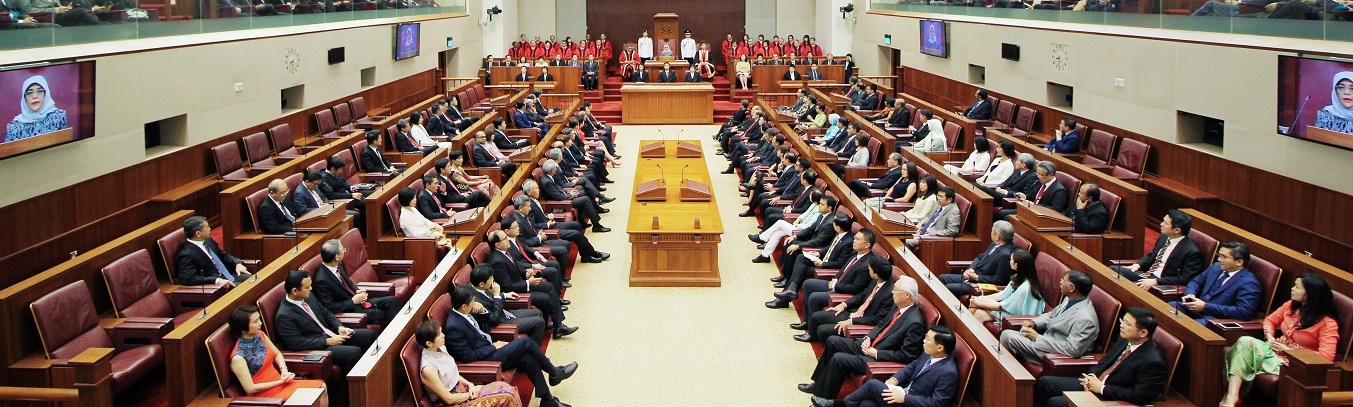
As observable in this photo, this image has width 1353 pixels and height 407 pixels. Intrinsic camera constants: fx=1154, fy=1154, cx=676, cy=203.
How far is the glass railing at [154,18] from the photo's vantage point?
27.4ft

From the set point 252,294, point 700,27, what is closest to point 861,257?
point 252,294

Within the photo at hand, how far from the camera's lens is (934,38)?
19.7m

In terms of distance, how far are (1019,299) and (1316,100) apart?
3.03m

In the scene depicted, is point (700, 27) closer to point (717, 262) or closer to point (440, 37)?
point (440, 37)

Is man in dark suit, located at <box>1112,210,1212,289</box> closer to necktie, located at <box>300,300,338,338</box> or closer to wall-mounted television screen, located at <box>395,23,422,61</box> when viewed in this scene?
necktie, located at <box>300,300,338,338</box>

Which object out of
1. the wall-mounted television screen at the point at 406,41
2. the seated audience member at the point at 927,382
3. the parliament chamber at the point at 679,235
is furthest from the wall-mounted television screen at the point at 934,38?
the seated audience member at the point at 927,382

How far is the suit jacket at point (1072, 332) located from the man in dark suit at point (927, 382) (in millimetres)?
642

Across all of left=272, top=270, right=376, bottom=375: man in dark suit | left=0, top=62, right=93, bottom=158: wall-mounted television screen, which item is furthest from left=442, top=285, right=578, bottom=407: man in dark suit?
left=0, top=62, right=93, bottom=158: wall-mounted television screen

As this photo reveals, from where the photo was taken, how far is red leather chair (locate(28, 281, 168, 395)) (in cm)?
644

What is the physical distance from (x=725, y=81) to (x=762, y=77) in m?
2.80

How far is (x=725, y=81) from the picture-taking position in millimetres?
26250

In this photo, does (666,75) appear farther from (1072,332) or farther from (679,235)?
(1072,332)

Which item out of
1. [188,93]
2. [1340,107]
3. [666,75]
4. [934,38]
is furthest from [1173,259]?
[666,75]

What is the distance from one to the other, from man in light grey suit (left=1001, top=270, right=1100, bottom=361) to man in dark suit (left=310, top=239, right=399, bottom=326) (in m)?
4.01
